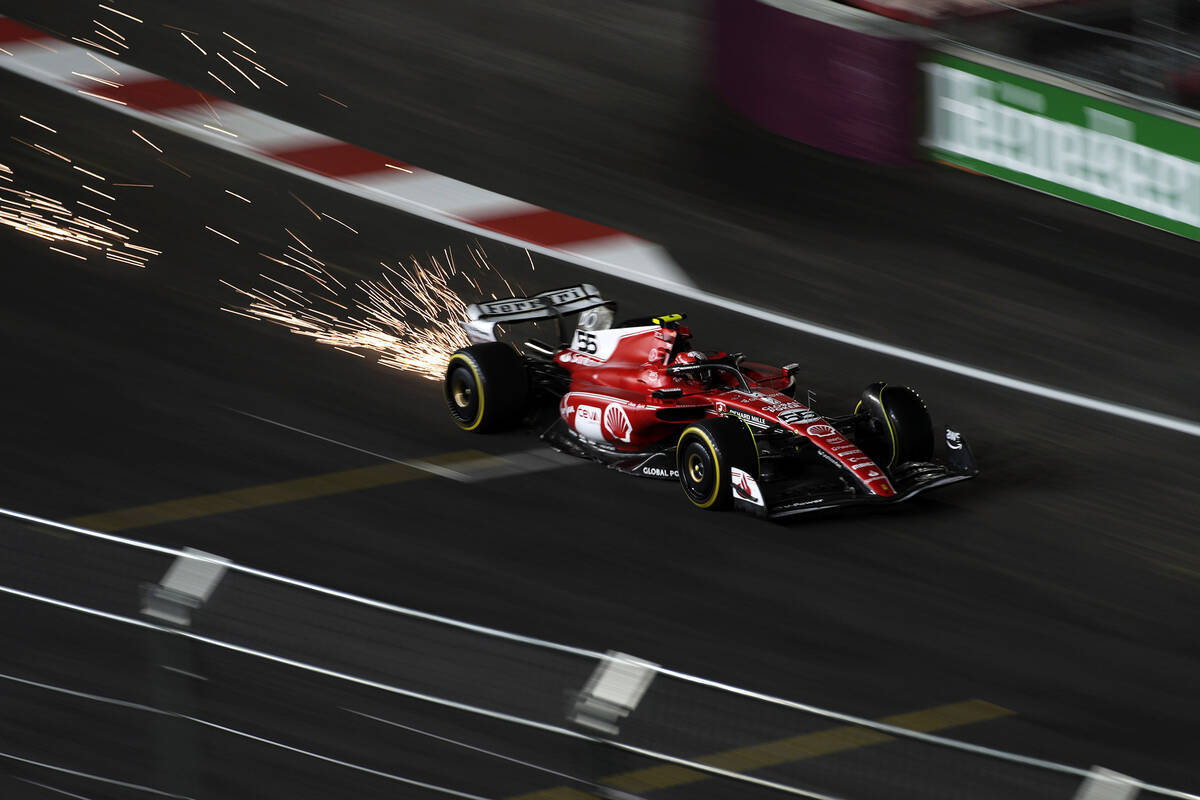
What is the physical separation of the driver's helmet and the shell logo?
0.35 meters

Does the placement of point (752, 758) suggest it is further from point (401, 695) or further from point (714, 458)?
point (714, 458)

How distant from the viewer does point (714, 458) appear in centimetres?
779

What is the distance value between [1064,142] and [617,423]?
523 centimetres

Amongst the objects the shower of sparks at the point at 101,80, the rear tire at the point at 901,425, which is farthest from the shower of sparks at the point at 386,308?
the shower of sparks at the point at 101,80

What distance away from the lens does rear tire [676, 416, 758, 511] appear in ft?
25.4

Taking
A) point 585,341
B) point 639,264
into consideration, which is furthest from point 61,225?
point 585,341

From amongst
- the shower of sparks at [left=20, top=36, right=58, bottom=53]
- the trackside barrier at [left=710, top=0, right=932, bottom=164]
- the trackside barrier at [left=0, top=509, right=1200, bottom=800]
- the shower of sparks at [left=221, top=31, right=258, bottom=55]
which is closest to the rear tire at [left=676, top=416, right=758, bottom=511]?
the trackside barrier at [left=0, top=509, right=1200, bottom=800]

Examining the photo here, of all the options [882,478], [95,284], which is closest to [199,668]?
[882,478]

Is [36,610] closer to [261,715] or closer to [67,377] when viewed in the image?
[261,715]

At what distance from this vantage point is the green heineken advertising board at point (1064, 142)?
1156cm

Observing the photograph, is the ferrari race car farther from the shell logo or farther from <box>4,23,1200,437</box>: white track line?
<box>4,23,1200,437</box>: white track line

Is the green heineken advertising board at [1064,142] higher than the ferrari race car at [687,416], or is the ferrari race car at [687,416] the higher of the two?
the green heineken advertising board at [1064,142]

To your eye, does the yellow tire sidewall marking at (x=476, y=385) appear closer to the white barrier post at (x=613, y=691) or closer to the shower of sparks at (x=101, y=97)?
the white barrier post at (x=613, y=691)

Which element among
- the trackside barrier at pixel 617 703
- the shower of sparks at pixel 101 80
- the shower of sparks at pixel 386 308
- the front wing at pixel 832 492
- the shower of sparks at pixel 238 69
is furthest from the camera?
the shower of sparks at pixel 238 69
